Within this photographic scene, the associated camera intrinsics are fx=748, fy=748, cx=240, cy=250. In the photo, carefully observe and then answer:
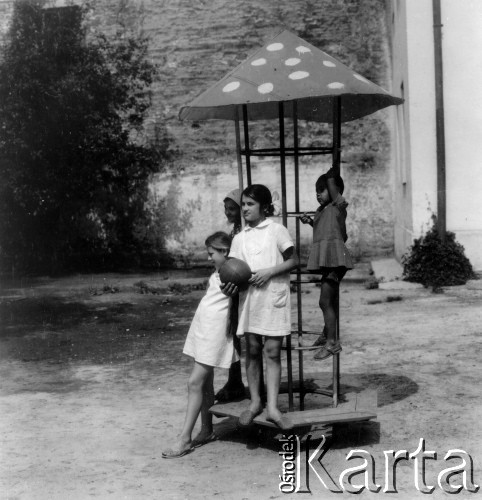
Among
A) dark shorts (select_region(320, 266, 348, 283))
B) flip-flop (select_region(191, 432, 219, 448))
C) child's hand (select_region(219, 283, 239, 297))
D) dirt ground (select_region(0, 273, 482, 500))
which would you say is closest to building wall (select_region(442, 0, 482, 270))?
dirt ground (select_region(0, 273, 482, 500))

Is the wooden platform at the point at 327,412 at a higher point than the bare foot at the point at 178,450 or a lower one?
higher

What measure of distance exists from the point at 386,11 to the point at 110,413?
1224cm

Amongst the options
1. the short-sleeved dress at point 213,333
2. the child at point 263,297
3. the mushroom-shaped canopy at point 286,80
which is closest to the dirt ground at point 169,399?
the child at point 263,297

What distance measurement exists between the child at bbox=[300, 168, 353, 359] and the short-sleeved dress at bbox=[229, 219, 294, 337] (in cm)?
32

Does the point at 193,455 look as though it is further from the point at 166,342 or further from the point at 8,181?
the point at 8,181

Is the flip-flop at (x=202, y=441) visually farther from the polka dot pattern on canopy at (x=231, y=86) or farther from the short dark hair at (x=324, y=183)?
the polka dot pattern on canopy at (x=231, y=86)

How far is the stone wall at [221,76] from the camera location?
50.8 ft

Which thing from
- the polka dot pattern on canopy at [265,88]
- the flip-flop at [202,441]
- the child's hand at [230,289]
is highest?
the polka dot pattern on canopy at [265,88]

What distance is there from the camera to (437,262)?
11.2 m

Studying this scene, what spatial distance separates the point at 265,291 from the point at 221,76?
11947 mm

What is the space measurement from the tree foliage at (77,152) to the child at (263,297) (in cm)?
1117

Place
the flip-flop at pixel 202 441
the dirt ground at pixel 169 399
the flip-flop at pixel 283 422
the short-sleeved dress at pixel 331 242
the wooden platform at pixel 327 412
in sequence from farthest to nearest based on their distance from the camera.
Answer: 1. the short-sleeved dress at pixel 331 242
2. the flip-flop at pixel 202 441
3. the wooden platform at pixel 327 412
4. the flip-flop at pixel 283 422
5. the dirt ground at pixel 169 399

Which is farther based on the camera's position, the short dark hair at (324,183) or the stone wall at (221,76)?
the stone wall at (221,76)

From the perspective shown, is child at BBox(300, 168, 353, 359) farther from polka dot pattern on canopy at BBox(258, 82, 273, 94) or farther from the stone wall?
the stone wall
